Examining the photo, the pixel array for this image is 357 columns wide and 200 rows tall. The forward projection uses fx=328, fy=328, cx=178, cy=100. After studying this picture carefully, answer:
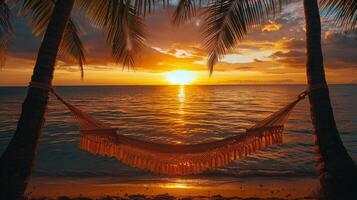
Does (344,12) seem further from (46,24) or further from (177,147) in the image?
(46,24)

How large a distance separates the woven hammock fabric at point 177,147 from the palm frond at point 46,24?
172cm

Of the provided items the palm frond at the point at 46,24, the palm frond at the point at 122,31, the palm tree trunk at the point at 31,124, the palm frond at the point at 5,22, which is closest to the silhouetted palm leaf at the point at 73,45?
the palm frond at the point at 46,24

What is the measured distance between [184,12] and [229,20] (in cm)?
69

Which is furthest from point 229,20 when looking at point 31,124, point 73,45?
point 31,124

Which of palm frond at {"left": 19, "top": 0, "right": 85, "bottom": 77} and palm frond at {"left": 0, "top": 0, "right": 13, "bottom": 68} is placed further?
palm frond at {"left": 19, "top": 0, "right": 85, "bottom": 77}

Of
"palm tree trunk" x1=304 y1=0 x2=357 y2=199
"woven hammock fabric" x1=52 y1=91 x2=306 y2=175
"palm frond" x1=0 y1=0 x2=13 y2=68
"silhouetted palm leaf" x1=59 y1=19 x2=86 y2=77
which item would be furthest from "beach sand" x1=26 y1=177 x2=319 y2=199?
"palm frond" x1=0 y1=0 x2=13 y2=68

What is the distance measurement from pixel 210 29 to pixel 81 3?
6.70ft

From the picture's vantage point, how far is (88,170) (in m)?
8.97

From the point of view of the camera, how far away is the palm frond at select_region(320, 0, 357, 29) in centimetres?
402

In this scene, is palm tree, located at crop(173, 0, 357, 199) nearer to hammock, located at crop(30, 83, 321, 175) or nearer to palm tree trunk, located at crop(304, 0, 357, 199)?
palm tree trunk, located at crop(304, 0, 357, 199)

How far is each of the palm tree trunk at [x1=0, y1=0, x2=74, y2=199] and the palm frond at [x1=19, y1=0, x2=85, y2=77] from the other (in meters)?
1.53

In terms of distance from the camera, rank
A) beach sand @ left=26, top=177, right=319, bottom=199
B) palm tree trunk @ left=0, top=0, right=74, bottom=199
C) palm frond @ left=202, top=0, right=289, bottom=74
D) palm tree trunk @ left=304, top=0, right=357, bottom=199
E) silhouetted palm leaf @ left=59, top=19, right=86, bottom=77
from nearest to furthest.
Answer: palm tree trunk @ left=0, top=0, right=74, bottom=199 < palm tree trunk @ left=304, top=0, right=357, bottom=199 < palm frond @ left=202, top=0, right=289, bottom=74 < silhouetted palm leaf @ left=59, top=19, right=86, bottom=77 < beach sand @ left=26, top=177, right=319, bottom=199

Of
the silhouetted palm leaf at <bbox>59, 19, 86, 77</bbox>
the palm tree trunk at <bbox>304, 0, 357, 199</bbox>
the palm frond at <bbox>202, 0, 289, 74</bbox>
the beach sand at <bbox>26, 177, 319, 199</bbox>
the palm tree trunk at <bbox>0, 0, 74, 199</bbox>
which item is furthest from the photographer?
the beach sand at <bbox>26, 177, 319, 199</bbox>

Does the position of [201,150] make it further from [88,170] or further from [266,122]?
[88,170]
